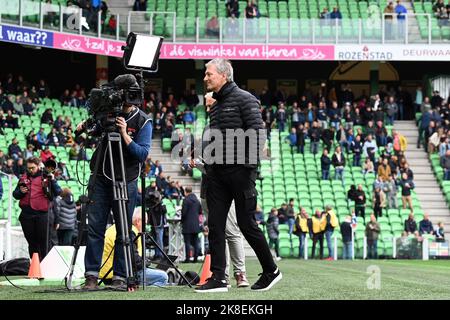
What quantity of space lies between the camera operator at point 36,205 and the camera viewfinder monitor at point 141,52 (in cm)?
471

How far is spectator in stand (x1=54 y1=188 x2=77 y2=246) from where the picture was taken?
23969mm

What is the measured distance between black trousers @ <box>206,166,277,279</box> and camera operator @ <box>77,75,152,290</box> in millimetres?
890

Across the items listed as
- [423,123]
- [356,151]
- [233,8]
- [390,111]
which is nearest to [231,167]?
[356,151]

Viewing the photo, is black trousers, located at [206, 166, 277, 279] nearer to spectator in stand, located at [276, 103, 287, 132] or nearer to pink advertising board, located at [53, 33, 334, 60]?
pink advertising board, located at [53, 33, 334, 60]

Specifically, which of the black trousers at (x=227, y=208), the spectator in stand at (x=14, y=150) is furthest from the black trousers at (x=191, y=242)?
the black trousers at (x=227, y=208)

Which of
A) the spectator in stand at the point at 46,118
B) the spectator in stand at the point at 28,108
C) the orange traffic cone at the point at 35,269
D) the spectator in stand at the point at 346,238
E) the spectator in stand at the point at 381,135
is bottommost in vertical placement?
the spectator in stand at the point at 346,238

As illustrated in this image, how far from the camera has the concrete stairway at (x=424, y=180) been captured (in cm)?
3541

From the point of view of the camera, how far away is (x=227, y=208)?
10078 mm

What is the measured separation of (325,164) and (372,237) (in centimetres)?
463

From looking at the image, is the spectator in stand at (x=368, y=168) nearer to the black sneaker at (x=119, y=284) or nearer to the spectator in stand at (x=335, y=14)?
the spectator in stand at (x=335, y=14)

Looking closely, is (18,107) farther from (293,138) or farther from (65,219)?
(65,219)

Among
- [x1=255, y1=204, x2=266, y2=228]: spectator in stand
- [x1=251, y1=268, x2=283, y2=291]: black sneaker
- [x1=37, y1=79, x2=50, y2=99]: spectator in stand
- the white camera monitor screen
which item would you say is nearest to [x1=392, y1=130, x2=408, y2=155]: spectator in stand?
[x1=255, y1=204, x2=266, y2=228]: spectator in stand
